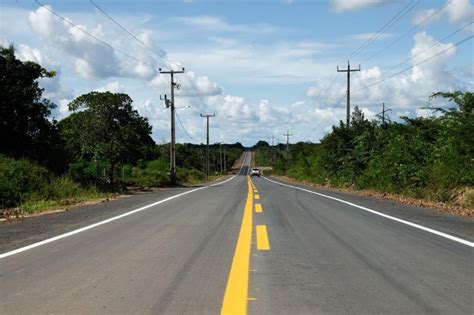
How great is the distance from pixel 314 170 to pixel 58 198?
4029 centimetres

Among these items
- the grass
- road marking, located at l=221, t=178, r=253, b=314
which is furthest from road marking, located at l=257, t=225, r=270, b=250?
the grass

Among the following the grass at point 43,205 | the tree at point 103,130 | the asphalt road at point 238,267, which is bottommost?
the grass at point 43,205

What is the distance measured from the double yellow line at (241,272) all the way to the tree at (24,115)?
1738 cm

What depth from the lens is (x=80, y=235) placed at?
32.8 feet

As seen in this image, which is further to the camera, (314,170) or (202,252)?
(314,170)

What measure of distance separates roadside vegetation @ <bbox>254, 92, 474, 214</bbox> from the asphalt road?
845 centimetres

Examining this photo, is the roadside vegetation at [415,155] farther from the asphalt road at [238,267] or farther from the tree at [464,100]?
the asphalt road at [238,267]

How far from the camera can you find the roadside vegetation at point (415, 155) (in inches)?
775

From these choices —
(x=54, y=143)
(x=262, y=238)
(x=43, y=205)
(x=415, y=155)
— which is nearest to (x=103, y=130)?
(x=54, y=143)

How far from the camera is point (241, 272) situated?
6551 millimetres

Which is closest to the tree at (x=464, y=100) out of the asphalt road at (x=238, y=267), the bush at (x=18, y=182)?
the asphalt road at (x=238, y=267)

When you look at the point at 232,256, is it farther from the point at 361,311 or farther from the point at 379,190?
the point at 379,190

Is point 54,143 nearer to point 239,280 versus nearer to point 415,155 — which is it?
point 415,155

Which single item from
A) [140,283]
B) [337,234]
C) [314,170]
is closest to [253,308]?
[140,283]
